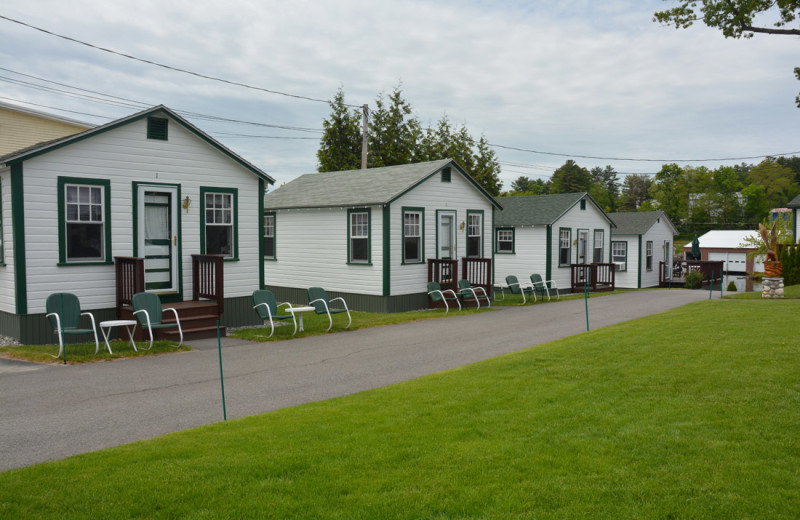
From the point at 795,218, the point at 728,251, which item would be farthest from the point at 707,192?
the point at 795,218

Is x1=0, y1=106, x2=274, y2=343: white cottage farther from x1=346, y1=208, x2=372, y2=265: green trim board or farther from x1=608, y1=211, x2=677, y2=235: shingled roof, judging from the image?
x1=608, y1=211, x2=677, y2=235: shingled roof

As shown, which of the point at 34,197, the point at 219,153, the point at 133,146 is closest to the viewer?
the point at 34,197

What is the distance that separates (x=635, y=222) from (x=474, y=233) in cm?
1524

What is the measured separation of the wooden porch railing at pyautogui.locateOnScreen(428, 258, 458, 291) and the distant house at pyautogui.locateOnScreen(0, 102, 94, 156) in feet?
45.0

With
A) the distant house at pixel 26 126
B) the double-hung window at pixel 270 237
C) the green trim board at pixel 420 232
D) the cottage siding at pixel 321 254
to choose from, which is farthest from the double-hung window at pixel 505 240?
the distant house at pixel 26 126

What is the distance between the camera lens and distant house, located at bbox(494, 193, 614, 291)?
2628 centimetres

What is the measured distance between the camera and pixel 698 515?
4.20m

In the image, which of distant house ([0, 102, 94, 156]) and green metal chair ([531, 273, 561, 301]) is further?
green metal chair ([531, 273, 561, 301])

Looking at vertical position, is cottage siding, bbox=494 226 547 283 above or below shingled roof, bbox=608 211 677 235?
below

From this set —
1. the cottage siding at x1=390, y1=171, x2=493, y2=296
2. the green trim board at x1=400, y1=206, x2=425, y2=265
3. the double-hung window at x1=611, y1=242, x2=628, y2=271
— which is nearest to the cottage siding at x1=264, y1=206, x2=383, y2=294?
the cottage siding at x1=390, y1=171, x2=493, y2=296

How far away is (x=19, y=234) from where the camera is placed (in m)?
12.1

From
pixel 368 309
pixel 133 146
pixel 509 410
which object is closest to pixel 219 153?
pixel 133 146

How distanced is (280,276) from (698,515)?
19007mm

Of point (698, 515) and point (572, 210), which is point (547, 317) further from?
point (698, 515)
